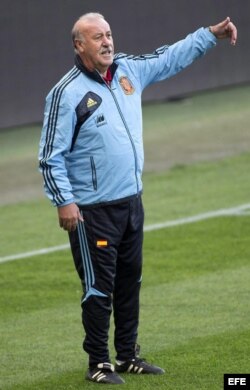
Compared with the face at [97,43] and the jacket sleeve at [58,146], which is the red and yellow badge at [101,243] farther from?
the face at [97,43]

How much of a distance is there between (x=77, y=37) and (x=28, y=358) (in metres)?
2.03

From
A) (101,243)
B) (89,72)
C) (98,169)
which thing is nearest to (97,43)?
(89,72)

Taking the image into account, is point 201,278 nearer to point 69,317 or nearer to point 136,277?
point 69,317

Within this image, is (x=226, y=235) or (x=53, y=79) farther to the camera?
(x=53, y=79)

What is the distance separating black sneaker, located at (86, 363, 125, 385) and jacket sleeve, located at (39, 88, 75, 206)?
919 millimetres

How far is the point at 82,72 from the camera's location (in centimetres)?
774

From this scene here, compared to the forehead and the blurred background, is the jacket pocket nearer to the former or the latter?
the forehead

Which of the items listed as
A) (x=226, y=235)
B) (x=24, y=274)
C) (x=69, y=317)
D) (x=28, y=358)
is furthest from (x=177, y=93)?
(x=28, y=358)

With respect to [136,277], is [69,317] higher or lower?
lower

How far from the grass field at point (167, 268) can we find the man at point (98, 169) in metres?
0.42

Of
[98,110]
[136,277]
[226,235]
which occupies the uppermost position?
[98,110]

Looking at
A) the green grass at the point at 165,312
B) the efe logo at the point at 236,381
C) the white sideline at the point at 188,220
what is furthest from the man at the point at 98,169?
the white sideline at the point at 188,220

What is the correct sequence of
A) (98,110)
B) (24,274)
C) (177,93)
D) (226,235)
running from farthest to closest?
1. (177,93)
2. (226,235)
3. (24,274)
4. (98,110)

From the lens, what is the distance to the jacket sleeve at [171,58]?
805 cm
